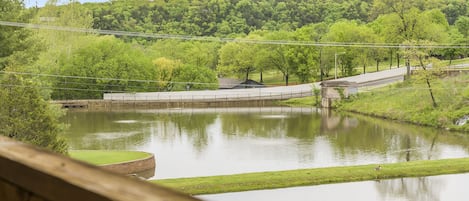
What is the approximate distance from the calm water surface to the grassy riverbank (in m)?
1.19

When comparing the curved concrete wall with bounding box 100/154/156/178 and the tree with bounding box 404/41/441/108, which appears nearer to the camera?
the curved concrete wall with bounding box 100/154/156/178

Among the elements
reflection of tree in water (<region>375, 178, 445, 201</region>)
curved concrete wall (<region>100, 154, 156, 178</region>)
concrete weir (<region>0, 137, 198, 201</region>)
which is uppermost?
concrete weir (<region>0, 137, 198, 201</region>)

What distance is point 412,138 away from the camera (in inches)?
918

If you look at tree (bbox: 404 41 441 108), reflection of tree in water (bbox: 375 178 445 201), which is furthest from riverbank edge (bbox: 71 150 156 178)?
tree (bbox: 404 41 441 108)

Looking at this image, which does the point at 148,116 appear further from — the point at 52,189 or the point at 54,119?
the point at 52,189

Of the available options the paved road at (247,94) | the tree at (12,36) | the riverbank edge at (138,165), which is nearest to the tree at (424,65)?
the paved road at (247,94)

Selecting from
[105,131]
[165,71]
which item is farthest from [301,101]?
[105,131]

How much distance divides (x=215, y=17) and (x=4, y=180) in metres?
70.2

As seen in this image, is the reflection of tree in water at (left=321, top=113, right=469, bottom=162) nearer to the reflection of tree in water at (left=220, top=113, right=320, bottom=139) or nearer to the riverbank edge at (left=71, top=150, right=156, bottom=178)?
the reflection of tree in water at (left=220, top=113, right=320, bottom=139)

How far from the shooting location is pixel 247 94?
42656 mm

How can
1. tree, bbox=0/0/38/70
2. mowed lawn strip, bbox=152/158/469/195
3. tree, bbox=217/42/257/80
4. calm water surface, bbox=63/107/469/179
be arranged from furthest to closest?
1. tree, bbox=217/42/257/80
2. tree, bbox=0/0/38/70
3. calm water surface, bbox=63/107/469/179
4. mowed lawn strip, bbox=152/158/469/195

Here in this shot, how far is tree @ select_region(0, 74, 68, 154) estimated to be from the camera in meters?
12.7

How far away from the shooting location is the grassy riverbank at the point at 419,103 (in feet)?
89.9

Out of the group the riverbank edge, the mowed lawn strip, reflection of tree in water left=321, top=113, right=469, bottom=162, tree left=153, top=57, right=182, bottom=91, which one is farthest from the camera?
tree left=153, top=57, right=182, bottom=91
